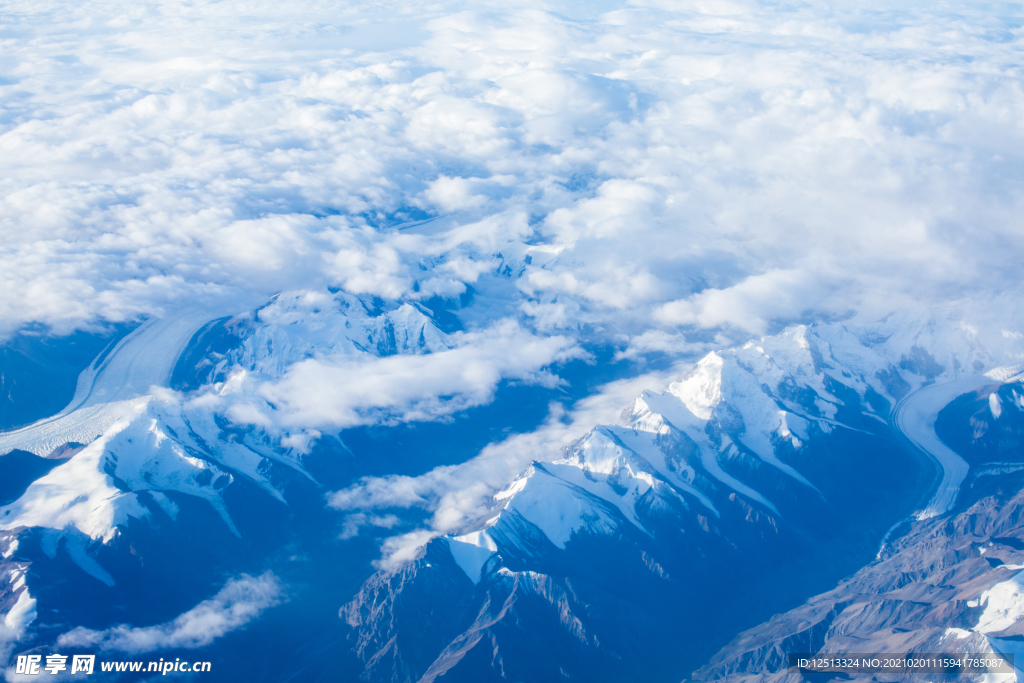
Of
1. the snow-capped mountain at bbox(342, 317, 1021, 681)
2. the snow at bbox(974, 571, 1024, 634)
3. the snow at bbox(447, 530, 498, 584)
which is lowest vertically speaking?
the snow-capped mountain at bbox(342, 317, 1021, 681)

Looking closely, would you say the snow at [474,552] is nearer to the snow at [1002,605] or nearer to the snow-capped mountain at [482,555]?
the snow-capped mountain at [482,555]

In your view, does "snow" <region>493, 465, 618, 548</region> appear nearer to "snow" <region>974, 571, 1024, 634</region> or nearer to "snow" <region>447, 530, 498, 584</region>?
"snow" <region>447, 530, 498, 584</region>

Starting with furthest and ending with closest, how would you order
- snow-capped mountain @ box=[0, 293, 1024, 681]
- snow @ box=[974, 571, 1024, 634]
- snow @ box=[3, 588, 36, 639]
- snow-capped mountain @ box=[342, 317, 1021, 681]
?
1. snow-capped mountain @ box=[342, 317, 1021, 681]
2. snow-capped mountain @ box=[0, 293, 1024, 681]
3. snow @ box=[974, 571, 1024, 634]
4. snow @ box=[3, 588, 36, 639]

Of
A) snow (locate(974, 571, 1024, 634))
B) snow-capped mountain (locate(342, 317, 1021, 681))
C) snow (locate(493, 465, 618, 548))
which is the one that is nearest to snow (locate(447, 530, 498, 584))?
snow-capped mountain (locate(342, 317, 1021, 681))

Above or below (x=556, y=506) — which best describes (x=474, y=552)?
below

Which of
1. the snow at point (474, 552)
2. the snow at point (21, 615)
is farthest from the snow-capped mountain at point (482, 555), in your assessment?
the snow at point (474, 552)

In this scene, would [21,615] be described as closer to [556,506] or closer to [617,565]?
[556,506]

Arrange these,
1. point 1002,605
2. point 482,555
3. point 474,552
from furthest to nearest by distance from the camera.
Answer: point 474,552
point 482,555
point 1002,605

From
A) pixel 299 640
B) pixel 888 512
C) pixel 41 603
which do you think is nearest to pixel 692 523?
pixel 888 512

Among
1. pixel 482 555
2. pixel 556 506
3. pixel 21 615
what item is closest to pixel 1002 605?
pixel 556 506

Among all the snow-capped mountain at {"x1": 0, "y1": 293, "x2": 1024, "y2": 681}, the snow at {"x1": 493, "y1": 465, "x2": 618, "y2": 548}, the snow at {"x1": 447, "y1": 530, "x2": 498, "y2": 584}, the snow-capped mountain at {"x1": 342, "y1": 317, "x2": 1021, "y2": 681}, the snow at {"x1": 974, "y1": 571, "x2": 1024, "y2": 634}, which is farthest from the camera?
the snow at {"x1": 493, "y1": 465, "x2": 618, "y2": 548}

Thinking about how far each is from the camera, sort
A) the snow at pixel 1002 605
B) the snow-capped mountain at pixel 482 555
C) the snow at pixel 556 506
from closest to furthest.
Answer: the snow at pixel 1002 605 < the snow-capped mountain at pixel 482 555 < the snow at pixel 556 506
